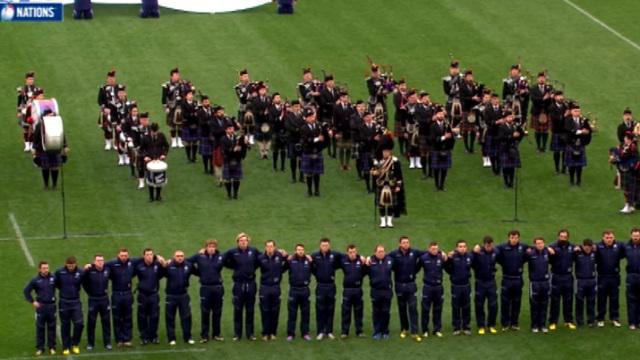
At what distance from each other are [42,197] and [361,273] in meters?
13.1

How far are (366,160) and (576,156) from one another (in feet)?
18.4

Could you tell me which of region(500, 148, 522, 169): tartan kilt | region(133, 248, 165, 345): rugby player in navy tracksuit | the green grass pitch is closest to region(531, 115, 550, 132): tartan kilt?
the green grass pitch

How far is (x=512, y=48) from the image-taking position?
73.1 m

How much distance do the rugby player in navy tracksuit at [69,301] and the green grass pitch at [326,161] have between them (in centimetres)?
93

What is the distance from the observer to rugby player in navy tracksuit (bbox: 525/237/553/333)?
1972 inches

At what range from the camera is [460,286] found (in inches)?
1969

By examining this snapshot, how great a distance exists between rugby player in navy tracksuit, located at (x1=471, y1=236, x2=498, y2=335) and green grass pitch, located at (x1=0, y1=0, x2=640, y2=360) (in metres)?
0.59

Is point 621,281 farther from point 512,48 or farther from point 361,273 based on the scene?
point 512,48

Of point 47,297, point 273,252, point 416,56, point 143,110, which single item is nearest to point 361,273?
point 273,252

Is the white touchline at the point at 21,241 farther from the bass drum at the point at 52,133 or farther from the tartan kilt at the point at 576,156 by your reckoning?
the tartan kilt at the point at 576,156

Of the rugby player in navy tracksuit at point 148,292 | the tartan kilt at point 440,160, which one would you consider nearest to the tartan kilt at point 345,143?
the tartan kilt at point 440,160

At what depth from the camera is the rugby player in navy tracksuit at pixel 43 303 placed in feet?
159

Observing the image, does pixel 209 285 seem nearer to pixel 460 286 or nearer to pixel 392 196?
pixel 460 286

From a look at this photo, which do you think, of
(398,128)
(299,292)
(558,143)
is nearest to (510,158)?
(558,143)
